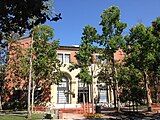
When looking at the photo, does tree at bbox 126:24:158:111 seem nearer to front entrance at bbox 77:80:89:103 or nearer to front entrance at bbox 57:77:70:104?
front entrance at bbox 77:80:89:103

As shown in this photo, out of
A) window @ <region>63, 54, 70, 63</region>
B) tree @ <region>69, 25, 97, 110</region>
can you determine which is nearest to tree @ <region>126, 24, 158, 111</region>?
tree @ <region>69, 25, 97, 110</region>

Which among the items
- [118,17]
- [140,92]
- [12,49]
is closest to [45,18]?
[118,17]

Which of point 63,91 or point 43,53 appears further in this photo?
point 63,91

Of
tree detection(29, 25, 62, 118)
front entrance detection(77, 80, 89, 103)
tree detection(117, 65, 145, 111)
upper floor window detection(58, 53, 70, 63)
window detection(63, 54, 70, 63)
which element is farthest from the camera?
window detection(63, 54, 70, 63)

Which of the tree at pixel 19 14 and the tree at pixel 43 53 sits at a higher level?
the tree at pixel 43 53

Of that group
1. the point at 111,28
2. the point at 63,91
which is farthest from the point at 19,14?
the point at 63,91

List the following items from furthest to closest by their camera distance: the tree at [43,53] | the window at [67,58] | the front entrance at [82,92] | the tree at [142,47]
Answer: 1. the window at [67,58]
2. the front entrance at [82,92]
3. the tree at [43,53]
4. the tree at [142,47]

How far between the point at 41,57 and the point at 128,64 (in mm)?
11284

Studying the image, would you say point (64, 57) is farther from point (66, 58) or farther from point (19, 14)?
point (19, 14)

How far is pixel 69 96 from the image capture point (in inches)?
2297

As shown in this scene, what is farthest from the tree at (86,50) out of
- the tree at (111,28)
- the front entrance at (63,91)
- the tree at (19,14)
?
the tree at (19,14)

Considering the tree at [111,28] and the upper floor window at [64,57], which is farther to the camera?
the upper floor window at [64,57]

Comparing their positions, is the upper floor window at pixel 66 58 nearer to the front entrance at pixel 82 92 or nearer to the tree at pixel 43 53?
the front entrance at pixel 82 92

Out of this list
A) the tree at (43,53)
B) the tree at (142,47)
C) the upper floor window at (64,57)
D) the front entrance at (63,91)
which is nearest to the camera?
the tree at (142,47)
